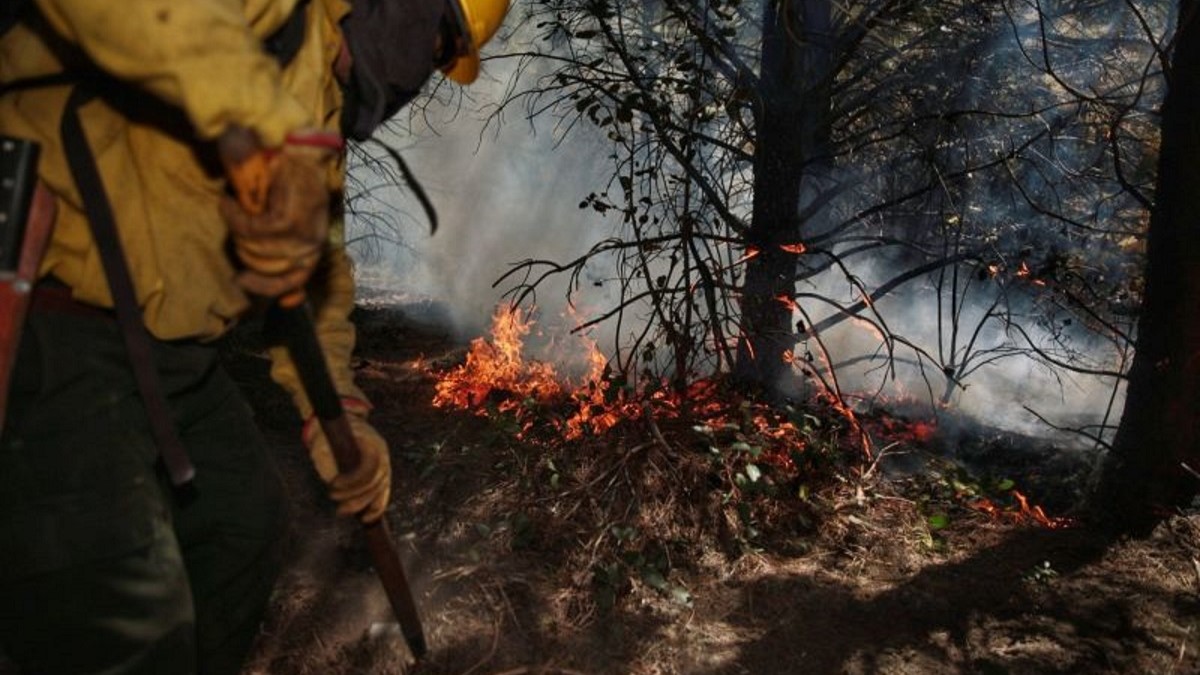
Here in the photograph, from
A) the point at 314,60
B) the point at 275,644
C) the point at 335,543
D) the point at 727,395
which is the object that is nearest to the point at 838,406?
the point at 727,395

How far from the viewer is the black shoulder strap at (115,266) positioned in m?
1.59

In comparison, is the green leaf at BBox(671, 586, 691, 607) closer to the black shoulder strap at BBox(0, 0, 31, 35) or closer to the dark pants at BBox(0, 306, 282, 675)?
the dark pants at BBox(0, 306, 282, 675)

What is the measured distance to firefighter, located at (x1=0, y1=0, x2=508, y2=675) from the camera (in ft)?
4.65

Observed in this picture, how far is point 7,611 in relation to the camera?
5.45 feet

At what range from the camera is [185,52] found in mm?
1375

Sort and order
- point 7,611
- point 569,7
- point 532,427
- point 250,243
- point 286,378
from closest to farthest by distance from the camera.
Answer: point 250,243 → point 7,611 → point 286,378 → point 532,427 → point 569,7

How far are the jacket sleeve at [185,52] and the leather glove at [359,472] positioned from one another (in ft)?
3.11

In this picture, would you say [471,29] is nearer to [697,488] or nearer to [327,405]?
[327,405]

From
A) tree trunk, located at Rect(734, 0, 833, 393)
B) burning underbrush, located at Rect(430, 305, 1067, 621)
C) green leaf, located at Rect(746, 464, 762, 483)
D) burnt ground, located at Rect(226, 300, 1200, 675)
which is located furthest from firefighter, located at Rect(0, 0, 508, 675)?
tree trunk, located at Rect(734, 0, 833, 393)

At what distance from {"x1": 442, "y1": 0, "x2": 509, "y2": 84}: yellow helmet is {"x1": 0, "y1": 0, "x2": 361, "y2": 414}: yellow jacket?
0.46 meters

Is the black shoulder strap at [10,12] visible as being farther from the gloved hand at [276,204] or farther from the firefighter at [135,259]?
the gloved hand at [276,204]

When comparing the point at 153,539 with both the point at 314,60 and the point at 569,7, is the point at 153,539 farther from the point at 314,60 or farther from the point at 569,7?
the point at 569,7

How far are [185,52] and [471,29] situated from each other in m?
1.11

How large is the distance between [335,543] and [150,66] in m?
2.56
